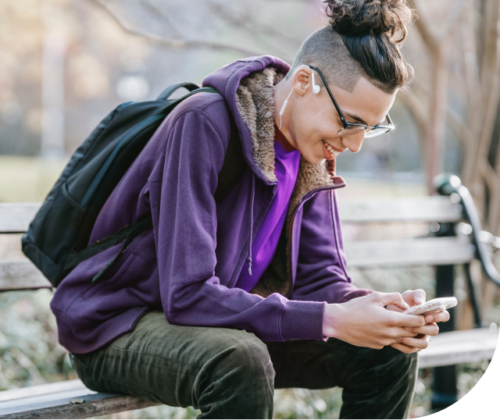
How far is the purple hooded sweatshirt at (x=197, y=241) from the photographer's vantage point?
6.02 feet

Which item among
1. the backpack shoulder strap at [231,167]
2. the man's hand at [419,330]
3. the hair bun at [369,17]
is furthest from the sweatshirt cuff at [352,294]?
the hair bun at [369,17]

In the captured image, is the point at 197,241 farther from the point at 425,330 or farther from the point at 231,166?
the point at 425,330

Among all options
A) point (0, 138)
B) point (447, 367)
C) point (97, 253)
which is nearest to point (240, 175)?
point (97, 253)

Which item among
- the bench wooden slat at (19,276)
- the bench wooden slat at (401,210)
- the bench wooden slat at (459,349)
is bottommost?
the bench wooden slat at (459,349)

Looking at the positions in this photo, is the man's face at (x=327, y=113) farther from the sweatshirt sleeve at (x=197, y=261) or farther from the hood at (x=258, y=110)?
the sweatshirt sleeve at (x=197, y=261)

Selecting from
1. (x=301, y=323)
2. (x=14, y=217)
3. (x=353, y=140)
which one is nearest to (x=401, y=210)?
(x=353, y=140)

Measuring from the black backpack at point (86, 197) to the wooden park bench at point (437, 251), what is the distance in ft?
2.01

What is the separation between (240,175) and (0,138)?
2710 cm

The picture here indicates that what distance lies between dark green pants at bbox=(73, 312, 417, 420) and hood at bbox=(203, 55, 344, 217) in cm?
60

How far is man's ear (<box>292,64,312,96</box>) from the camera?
2127 millimetres

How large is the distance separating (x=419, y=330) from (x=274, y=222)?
682 millimetres

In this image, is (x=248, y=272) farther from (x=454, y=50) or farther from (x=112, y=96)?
(x=112, y=96)

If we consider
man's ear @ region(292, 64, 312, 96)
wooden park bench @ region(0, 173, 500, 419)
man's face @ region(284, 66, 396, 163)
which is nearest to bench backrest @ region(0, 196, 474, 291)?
wooden park bench @ region(0, 173, 500, 419)

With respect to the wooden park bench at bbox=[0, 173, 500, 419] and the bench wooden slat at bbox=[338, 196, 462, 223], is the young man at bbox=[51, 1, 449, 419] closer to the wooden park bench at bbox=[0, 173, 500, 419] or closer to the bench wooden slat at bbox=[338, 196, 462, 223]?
the wooden park bench at bbox=[0, 173, 500, 419]
